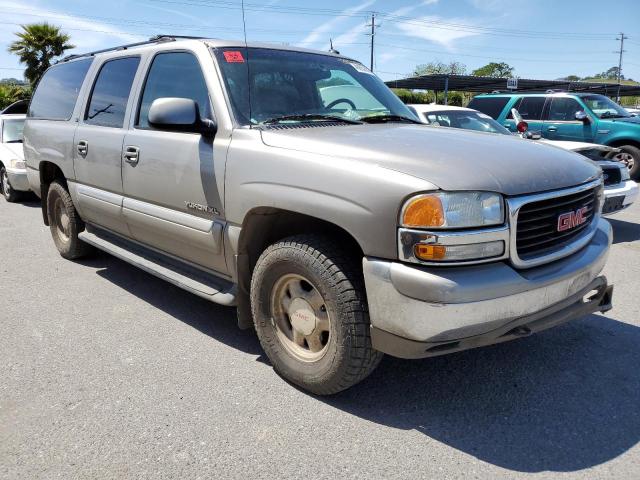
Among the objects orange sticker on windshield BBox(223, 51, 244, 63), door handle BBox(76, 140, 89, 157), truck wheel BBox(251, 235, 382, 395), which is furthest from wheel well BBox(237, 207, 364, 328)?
door handle BBox(76, 140, 89, 157)

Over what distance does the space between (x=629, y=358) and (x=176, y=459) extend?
2.75 meters

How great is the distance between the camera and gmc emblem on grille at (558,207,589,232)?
268cm

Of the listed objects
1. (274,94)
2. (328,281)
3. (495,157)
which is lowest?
(328,281)

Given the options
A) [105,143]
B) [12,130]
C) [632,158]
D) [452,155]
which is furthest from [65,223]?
[632,158]

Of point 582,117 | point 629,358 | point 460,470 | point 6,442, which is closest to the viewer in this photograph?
point 460,470

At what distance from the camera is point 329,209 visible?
2.53m

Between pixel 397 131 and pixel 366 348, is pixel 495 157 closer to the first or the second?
pixel 397 131

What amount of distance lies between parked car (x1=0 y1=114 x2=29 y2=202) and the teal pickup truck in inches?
358

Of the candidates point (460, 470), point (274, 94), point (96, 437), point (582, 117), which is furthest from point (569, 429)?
point (582, 117)

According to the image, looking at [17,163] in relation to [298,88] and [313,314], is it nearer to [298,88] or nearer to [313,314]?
[298,88]

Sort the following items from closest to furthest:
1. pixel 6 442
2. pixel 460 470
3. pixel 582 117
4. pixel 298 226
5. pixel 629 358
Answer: pixel 460 470
pixel 6 442
pixel 298 226
pixel 629 358
pixel 582 117

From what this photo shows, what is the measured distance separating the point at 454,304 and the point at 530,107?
10310 millimetres

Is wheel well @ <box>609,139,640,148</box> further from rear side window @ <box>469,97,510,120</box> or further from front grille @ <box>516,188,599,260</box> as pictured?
front grille @ <box>516,188,599,260</box>

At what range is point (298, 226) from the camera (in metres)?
3.08
